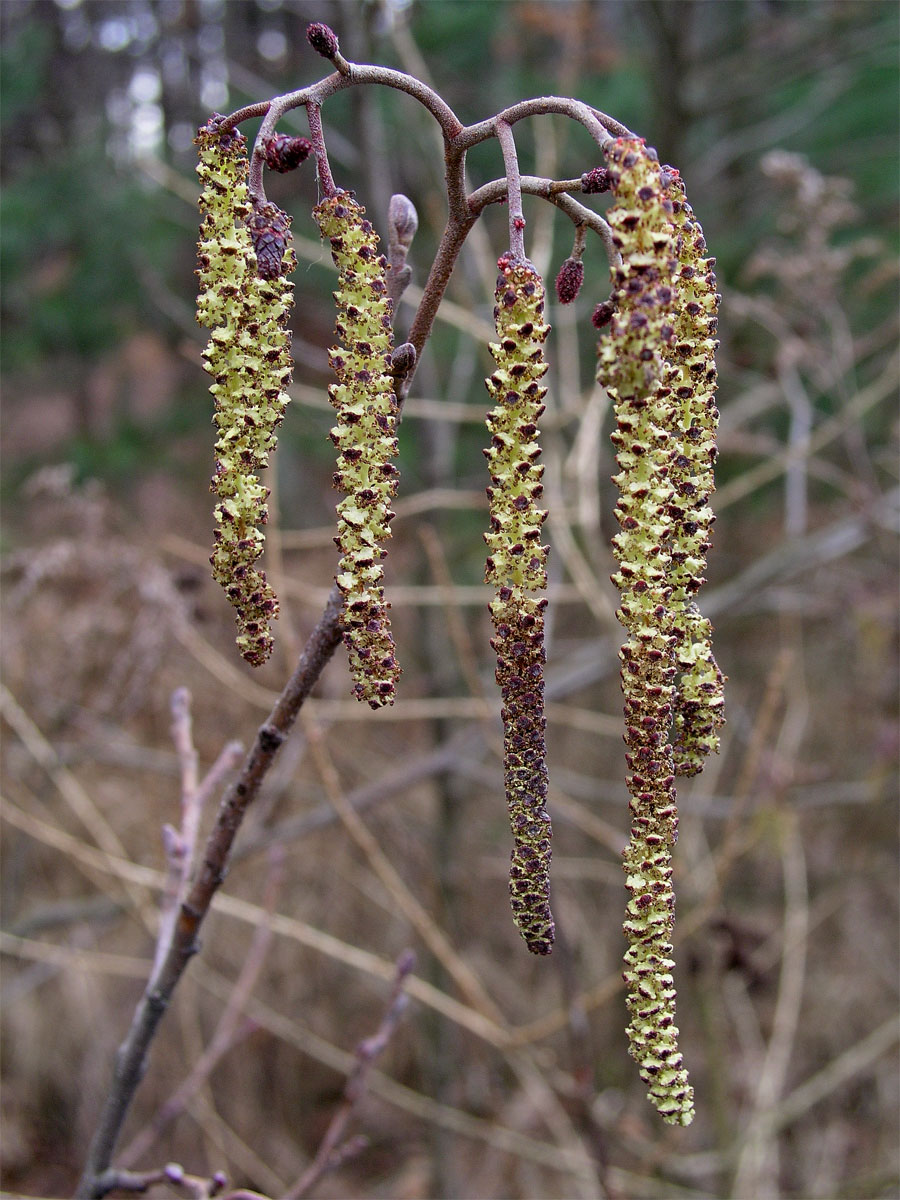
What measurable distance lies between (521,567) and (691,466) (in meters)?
0.16

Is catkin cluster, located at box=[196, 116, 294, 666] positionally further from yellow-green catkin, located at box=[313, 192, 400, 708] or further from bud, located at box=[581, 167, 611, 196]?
bud, located at box=[581, 167, 611, 196]

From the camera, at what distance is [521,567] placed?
708mm

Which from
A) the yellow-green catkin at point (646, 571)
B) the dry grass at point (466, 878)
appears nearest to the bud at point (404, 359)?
the yellow-green catkin at point (646, 571)

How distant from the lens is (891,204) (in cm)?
545

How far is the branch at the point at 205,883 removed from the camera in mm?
890

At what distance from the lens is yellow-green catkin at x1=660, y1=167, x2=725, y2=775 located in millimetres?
718

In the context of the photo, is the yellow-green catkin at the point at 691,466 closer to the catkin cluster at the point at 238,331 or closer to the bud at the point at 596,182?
the bud at the point at 596,182

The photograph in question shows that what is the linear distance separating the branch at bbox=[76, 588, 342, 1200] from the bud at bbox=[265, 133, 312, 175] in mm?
340

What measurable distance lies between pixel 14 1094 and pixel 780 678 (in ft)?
15.2

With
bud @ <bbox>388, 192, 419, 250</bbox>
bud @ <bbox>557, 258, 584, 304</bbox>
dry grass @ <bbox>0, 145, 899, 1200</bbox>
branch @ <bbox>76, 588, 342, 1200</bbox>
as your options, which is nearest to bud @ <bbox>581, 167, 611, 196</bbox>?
bud @ <bbox>557, 258, 584, 304</bbox>

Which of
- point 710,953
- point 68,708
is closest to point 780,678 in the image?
point 710,953

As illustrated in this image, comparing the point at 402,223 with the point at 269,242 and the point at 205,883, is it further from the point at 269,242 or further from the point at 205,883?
the point at 205,883

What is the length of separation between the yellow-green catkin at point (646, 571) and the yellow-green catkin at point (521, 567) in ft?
0.19

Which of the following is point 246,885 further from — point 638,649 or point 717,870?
point 638,649
